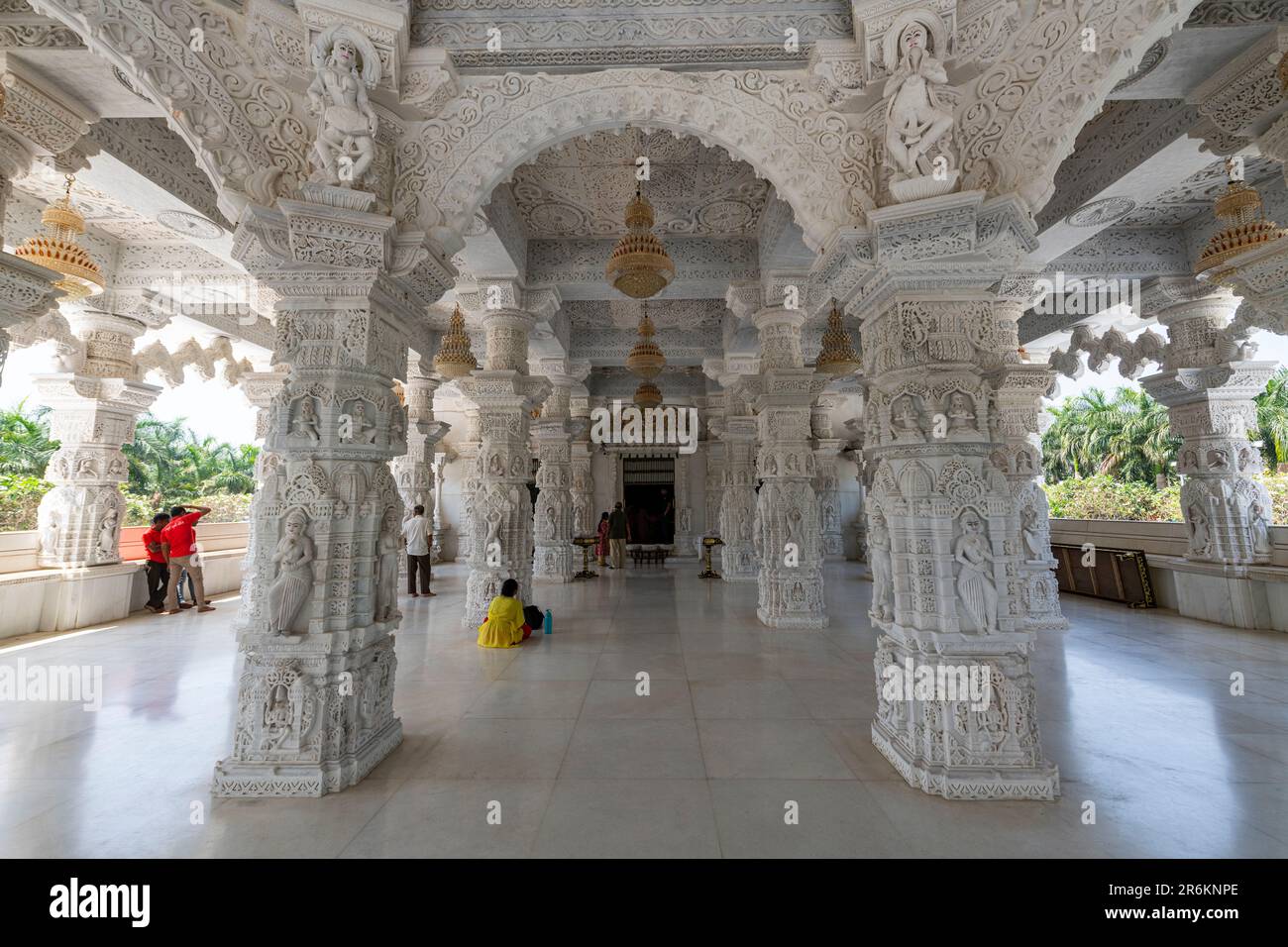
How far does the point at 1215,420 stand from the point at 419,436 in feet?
39.5

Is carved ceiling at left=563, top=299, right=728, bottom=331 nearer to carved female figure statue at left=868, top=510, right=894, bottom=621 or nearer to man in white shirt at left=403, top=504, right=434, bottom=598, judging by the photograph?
man in white shirt at left=403, top=504, right=434, bottom=598

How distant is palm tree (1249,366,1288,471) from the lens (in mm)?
13844

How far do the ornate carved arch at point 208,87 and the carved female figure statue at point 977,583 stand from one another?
4.17 metres

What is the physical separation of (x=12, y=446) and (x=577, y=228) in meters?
19.7

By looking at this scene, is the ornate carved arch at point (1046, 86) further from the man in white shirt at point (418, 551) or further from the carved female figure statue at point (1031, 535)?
the man in white shirt at point (418, 551)

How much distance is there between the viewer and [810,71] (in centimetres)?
317

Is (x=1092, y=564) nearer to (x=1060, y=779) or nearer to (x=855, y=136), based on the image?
(x=1060, y=779)

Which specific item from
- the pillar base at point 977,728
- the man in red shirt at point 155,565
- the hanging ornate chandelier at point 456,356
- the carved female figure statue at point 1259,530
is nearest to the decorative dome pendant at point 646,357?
the hanging ornate chandelier at point 456,356

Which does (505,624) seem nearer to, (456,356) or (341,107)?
(456,356)

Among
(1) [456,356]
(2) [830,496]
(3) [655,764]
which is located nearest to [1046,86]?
(3) [655,764]

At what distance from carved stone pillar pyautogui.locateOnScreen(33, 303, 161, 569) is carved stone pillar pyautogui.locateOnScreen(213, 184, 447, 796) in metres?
6.16

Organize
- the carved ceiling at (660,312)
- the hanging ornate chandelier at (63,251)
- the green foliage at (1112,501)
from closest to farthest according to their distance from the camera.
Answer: the hanging ornate chandelier at (63,251), the carved ceiling at (660,312), the green foliage at (1112,501)

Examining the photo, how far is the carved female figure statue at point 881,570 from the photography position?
3045 mm

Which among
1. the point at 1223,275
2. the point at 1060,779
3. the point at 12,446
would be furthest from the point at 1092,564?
the point at 12,446
